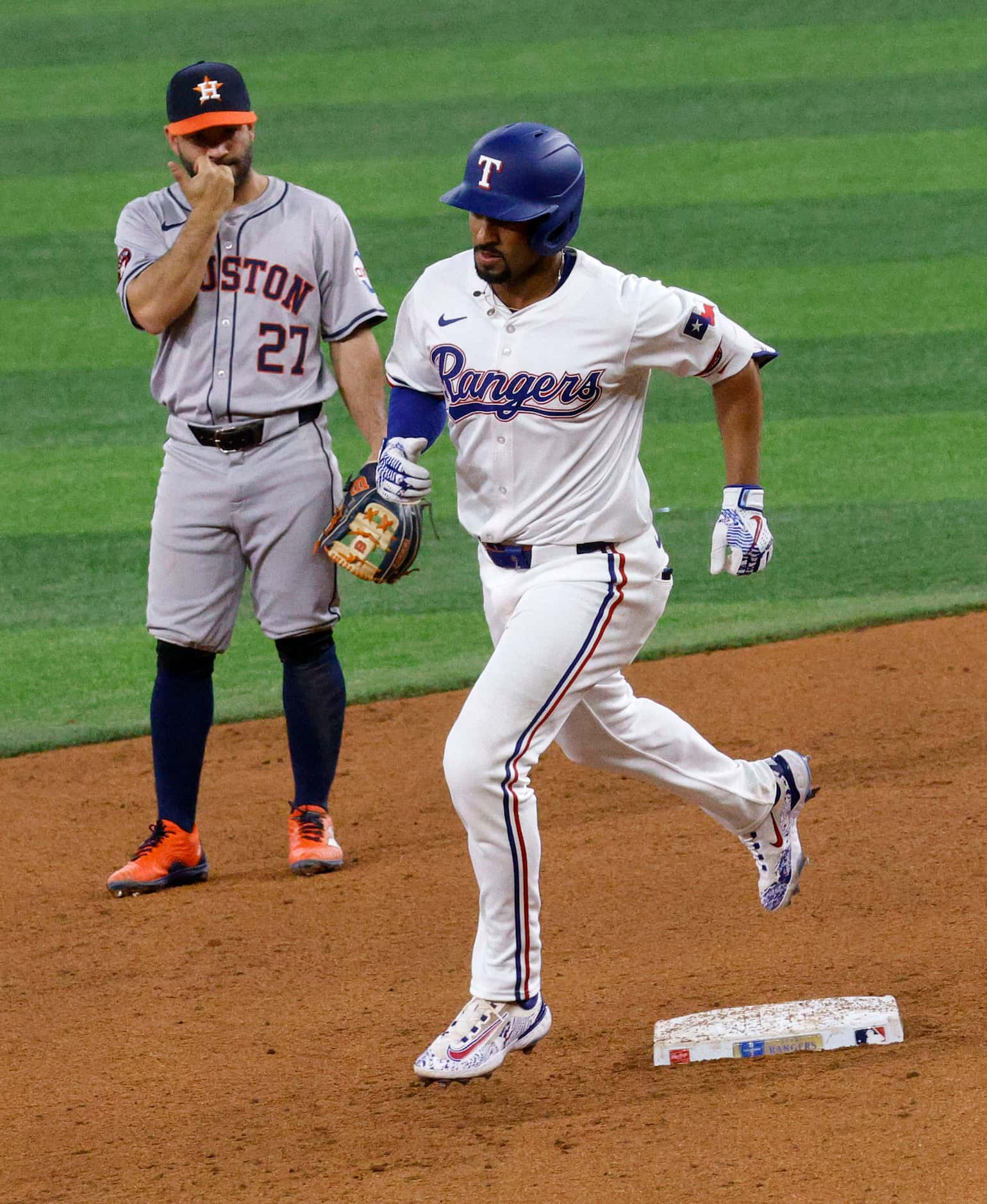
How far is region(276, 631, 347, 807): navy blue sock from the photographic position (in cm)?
486

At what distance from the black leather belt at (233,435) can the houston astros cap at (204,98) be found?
0.81 m

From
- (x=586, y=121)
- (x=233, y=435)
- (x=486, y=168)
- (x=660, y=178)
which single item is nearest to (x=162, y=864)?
(x=233, y=435)

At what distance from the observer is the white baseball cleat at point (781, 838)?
A: 13.5 feet

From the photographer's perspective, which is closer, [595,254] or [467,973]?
[467,973]

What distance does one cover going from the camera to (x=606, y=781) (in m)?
5.53

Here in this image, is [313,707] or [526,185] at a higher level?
[526,185]

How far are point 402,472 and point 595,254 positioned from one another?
27.0 feet

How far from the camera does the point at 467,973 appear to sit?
4.17 meters

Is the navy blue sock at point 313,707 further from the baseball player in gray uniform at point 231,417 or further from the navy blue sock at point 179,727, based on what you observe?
the navy blue sock at point 179,727

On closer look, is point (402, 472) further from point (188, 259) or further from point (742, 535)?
point (188, 259)

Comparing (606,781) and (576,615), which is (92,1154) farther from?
(606,781)

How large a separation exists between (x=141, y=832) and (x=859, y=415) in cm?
549

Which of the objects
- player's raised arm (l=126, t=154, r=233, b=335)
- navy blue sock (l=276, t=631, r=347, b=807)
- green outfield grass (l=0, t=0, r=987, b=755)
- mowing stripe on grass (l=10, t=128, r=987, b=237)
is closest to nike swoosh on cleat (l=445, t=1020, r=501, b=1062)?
green outfield grass (l=0, t=0, r=987, b=755)

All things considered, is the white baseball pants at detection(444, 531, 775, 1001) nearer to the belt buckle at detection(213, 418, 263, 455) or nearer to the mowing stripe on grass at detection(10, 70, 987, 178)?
the belt buckle at detection(213, 418, 263, 455)
